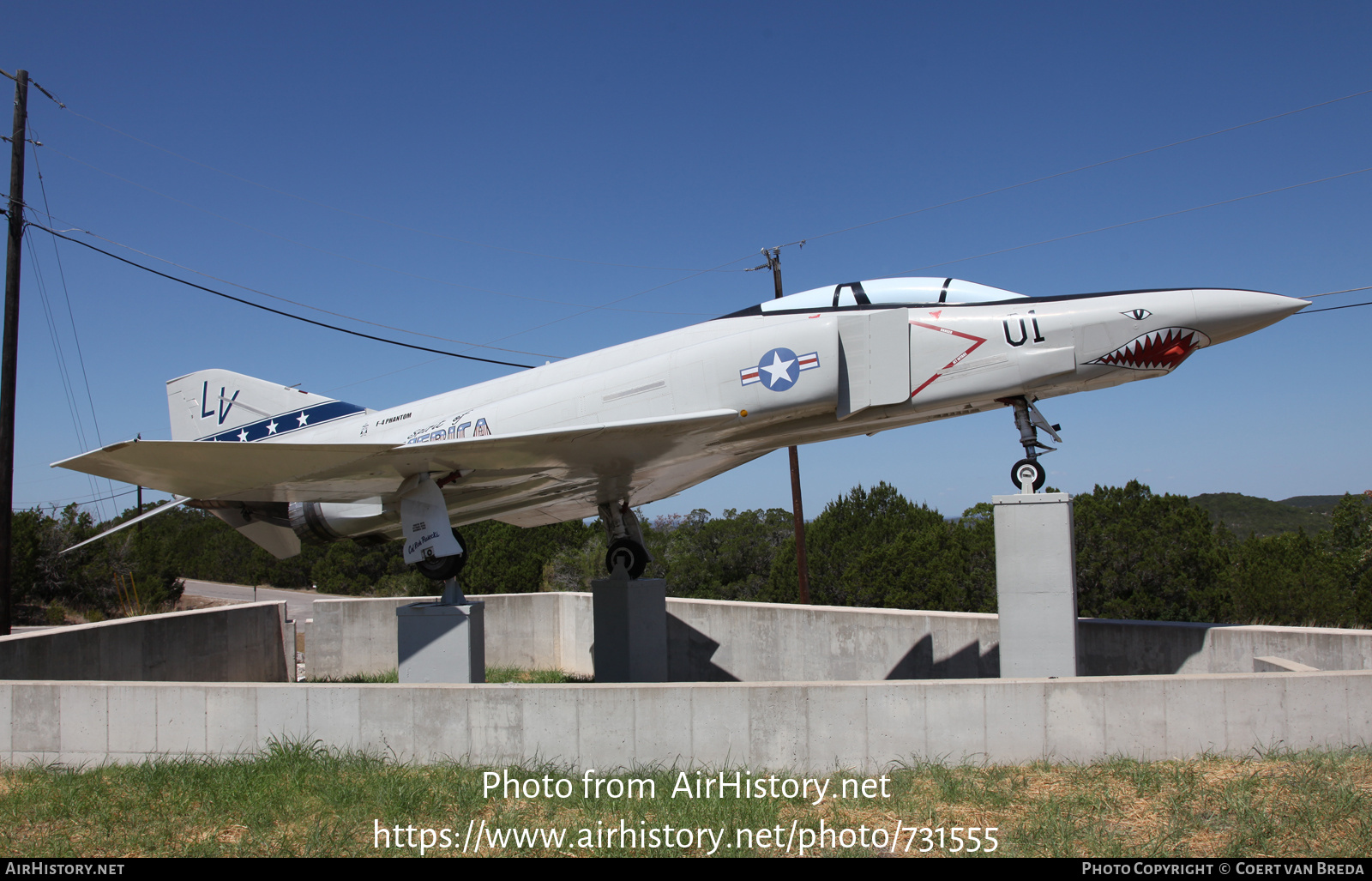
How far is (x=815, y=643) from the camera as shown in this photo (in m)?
13.3

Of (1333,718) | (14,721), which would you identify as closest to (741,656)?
(1333,718)

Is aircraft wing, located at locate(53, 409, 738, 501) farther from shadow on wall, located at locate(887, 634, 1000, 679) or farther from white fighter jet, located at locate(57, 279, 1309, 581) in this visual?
shadow on wall, located at locate(887, 634, 1000, 679)

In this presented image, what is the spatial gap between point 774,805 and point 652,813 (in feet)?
2.96

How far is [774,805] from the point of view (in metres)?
6.10

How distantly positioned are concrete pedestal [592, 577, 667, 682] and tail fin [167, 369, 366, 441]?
4789 mm

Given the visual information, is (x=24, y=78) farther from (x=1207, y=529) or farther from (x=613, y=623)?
(x=1207, y=529)

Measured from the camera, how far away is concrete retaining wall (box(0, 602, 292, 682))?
11820mm

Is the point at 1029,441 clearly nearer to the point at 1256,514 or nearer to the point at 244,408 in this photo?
the point at 244,408

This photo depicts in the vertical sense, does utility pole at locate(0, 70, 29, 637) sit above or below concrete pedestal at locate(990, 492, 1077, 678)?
above

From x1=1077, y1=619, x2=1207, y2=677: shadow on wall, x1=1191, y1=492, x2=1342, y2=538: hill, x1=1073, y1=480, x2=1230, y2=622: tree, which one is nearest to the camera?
x1=1077, y1=619, x2=1207, y2=677: shadow on wall

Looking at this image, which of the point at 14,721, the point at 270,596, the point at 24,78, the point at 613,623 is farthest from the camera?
the point at 270,596

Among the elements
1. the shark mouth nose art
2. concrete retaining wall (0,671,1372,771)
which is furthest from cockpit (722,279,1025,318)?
concrete retaining wall (0,671,1372,771)

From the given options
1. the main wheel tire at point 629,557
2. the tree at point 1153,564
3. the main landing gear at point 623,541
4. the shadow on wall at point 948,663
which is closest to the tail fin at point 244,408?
the main landing gear at point 623,541

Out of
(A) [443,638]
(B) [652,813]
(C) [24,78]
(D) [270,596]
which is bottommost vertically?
(D) [270,596]
